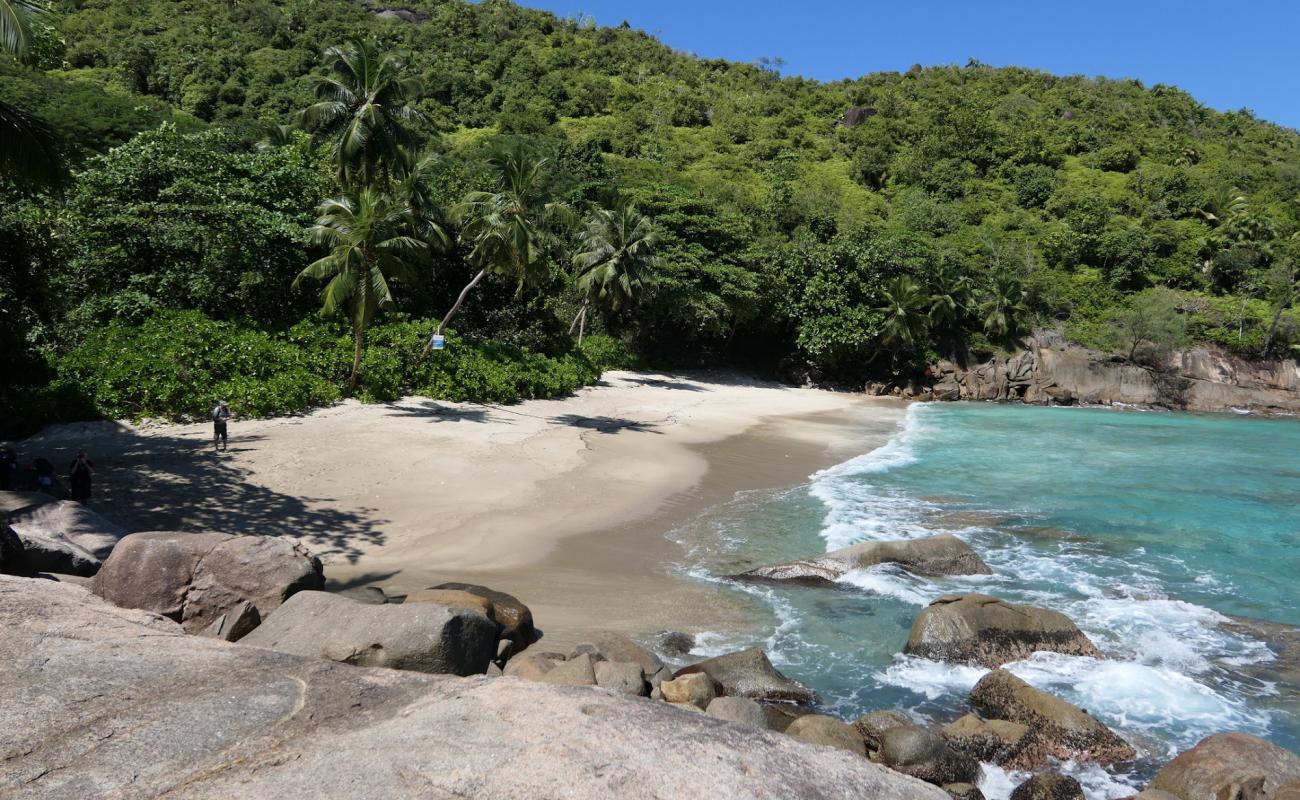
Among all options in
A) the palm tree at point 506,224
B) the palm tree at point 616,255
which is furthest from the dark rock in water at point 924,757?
the palm tree at point 616,255

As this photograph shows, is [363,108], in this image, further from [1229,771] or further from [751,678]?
[1229,771]

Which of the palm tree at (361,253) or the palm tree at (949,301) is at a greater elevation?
the palm tree at (949,301)

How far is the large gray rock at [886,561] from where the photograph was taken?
40.5 ft

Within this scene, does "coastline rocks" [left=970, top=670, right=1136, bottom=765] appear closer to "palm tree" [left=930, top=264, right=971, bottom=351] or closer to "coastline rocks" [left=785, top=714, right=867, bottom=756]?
"coastline rocks" [left=785, top=714, right=867, bottom=756]

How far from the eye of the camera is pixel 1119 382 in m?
45.2

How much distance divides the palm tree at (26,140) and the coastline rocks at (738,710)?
12.4m

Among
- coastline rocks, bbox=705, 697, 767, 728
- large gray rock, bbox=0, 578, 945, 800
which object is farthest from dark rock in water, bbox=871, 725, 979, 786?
large gray rock, bbox=0, 578, 945, 800

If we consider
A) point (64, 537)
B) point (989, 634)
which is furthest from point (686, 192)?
point (64, 537)

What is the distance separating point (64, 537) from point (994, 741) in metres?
10.9

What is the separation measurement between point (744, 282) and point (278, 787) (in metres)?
38.7

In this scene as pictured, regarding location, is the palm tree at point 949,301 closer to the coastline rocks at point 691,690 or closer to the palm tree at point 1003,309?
the palm tree at point 1003,309

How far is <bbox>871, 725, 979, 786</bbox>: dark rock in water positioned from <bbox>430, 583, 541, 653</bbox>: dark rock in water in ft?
13.6

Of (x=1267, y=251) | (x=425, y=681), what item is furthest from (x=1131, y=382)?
(x=425, y=681)

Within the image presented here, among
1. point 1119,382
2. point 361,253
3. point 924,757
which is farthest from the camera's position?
point 1119,382
